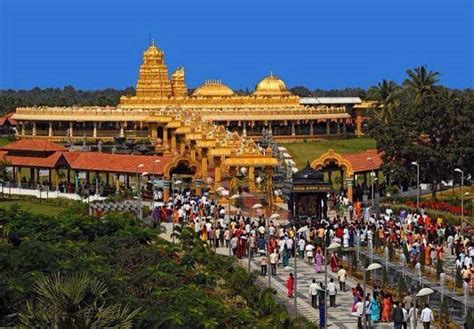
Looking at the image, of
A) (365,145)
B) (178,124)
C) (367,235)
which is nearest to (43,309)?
(367,235)

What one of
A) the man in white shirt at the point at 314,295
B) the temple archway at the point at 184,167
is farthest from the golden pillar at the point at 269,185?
the man in white shirt at the point at 314,295

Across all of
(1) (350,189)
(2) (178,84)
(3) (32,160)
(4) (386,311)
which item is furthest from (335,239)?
(2) (178,84)

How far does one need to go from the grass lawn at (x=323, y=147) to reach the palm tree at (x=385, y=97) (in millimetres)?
2313

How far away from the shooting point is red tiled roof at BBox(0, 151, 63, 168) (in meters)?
65.9

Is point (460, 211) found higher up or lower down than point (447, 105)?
lower down

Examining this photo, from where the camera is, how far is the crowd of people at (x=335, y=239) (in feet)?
107

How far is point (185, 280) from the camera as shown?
32.8 meters

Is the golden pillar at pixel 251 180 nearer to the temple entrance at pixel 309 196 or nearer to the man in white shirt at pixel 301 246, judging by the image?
the temple entrance at pixel 309 196

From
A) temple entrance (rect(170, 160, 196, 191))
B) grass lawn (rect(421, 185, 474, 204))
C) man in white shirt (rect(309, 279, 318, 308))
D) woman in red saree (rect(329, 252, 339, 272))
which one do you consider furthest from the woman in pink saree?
temple entrance (rect(170, 160, 196, 191))

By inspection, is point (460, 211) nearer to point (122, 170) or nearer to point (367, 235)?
point (367, 235)

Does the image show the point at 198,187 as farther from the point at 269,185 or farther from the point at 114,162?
the point at 114,162

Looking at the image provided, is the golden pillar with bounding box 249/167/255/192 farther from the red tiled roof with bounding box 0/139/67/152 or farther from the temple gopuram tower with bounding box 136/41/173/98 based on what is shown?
the temple gopuram tower with bounding box 136/41/173/98

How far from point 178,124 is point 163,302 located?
47265mm

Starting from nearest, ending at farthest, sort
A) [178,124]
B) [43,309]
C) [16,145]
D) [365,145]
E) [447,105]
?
1. [43,309]
2. [447,105]
3. [16,145]
4. [178,124]
5. [365,145]
